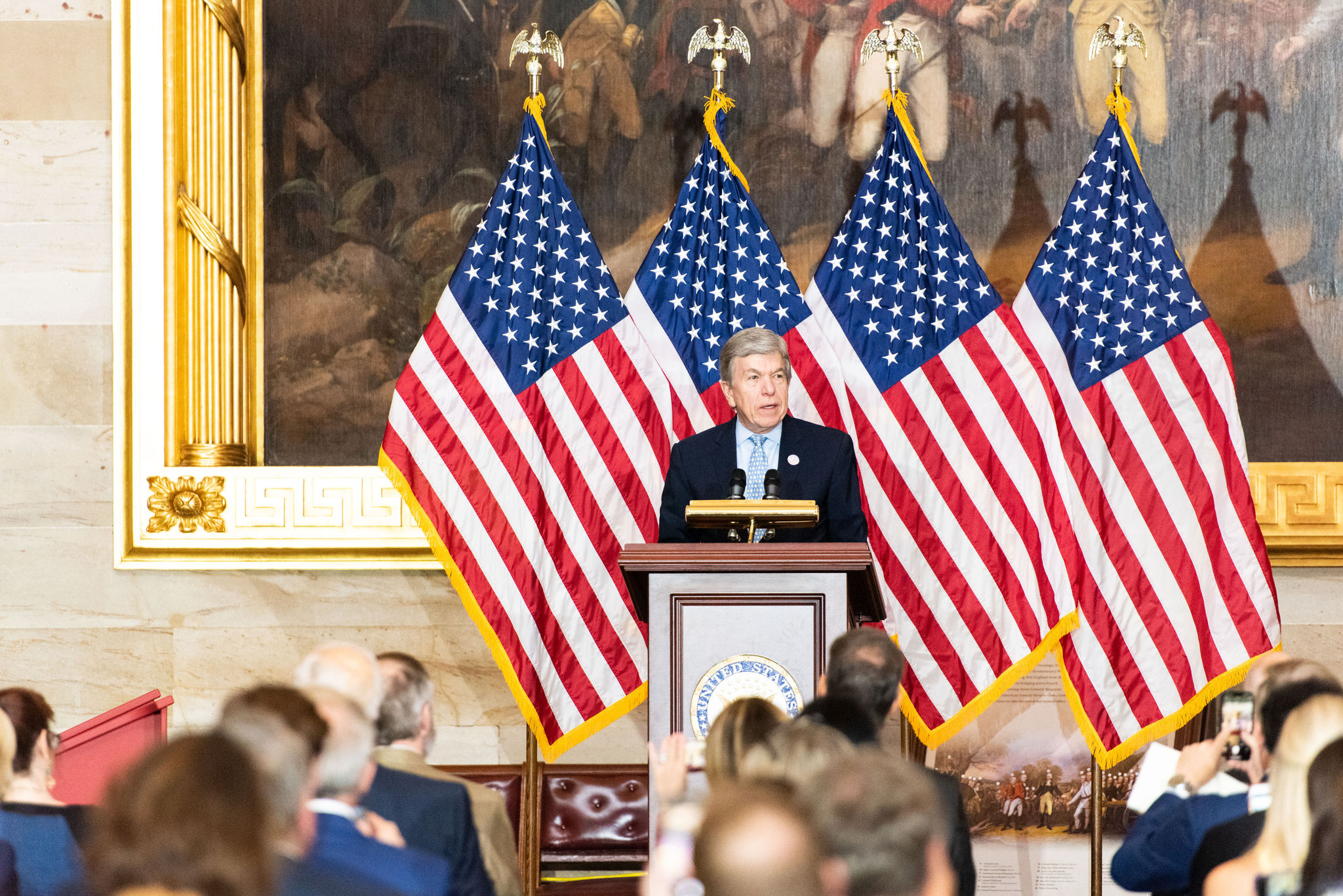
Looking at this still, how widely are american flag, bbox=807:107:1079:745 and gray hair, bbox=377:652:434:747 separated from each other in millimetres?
3839

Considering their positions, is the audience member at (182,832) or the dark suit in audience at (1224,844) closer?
the audience member at (182,832)

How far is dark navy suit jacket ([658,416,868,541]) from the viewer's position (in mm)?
6211

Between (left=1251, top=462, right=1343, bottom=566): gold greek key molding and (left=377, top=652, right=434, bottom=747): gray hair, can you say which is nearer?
(left=377, top=652, right=434, bottom=747): gray hair

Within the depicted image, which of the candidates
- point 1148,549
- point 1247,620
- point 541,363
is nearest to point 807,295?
point 541,363

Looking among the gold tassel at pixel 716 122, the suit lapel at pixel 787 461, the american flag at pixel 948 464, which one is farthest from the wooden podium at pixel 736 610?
the gold tassel at pixel 716 122

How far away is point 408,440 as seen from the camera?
24.3ft

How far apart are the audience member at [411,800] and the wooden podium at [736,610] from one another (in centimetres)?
147

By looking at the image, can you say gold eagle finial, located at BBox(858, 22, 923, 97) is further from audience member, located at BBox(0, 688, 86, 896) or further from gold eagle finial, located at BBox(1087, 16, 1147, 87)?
audience member, located at BBox(0, 688, 86, 896)

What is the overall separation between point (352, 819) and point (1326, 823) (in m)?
1.93

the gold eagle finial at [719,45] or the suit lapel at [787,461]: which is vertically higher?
the gold eagle finial at [719,45]

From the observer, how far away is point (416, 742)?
390cm

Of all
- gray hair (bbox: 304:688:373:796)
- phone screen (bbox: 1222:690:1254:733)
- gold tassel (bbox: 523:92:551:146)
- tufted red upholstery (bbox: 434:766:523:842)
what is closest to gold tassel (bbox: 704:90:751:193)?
gold tassel (bbox: 523:92:551:146)

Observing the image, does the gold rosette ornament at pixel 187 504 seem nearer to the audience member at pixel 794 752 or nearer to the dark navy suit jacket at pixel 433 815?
the dark navy suit jacket at pixel 433 815

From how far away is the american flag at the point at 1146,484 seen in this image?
7223 millimetres
